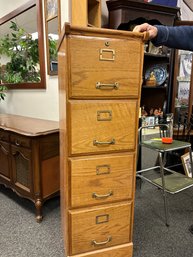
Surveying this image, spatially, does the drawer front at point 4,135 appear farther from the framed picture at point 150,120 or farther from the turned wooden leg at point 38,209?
the framed picture at point 150,120

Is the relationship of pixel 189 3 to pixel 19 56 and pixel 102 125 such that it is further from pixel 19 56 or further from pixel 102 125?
pixel 102 125

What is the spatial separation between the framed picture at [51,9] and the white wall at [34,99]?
103 millimetres

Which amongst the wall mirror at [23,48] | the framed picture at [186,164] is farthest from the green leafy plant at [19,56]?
the framed picture at [186,164]

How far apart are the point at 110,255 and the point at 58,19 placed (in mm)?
1883

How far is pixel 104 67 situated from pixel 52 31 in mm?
1230

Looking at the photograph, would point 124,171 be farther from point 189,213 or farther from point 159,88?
point 159,88

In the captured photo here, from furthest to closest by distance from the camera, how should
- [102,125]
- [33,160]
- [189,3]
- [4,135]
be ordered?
[189,3]
[4,135]
[33,160]
[102,125]

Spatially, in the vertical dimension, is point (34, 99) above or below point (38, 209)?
above

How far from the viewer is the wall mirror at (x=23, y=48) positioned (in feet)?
6.98

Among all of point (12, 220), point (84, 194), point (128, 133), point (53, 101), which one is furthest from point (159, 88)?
point (12, 220)

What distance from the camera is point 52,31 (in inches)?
76.9

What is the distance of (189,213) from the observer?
1.85 meters

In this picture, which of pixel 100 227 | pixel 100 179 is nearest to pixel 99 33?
pixel 100 179

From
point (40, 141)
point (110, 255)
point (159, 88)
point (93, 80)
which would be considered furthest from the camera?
point (159, 88)
